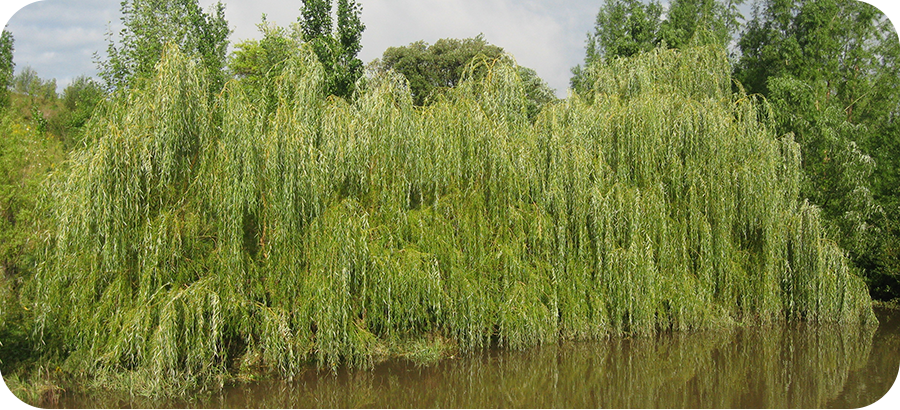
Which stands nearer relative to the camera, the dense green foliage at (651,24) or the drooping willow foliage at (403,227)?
the drooping willow foliage at (403,227)

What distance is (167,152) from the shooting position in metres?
6.23

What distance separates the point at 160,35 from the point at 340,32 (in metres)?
5.50

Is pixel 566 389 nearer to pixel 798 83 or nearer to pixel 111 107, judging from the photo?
pixel 111 107

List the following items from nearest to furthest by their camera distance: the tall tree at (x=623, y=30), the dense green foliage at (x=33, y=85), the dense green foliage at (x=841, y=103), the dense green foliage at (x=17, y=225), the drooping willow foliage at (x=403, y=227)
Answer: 1. the drooping willow foliage at (x=403, y=227)
2. the dense green foliage at (x=17, y=225)
3. the dense green foliage at (x=841, y=103)
4. the tall tree at (x=623, y=30)
5. the dense green foliage at (x=33, y=85)

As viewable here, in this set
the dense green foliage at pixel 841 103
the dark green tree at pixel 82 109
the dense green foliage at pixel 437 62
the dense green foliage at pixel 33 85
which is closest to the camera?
the dense green foliage at pixel 841 103

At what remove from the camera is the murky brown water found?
641 cm

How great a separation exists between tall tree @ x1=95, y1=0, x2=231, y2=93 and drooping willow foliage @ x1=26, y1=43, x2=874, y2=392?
837 centimetres

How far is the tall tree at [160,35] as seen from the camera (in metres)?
14.5

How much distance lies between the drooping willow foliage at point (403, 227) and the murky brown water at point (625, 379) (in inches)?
13.1

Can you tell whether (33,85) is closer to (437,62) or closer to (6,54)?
(6,54)

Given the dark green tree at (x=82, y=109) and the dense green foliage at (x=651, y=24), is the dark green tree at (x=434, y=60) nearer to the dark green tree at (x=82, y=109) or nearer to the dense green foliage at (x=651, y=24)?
the dense green foliage at (x=651, y=24)

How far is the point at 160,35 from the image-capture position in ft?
53.2

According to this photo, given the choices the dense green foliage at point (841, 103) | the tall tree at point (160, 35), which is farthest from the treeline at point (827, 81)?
the tall tree at point (160, 35)

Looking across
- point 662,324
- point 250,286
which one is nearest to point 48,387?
point 250,286
